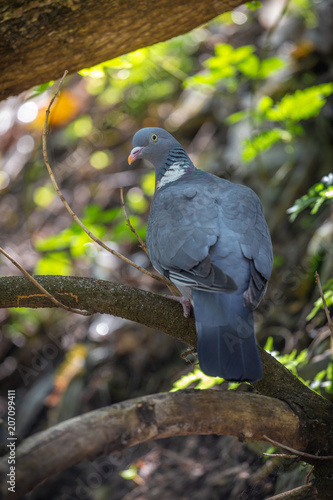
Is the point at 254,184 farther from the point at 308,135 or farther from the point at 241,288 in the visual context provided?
the point at 241,288

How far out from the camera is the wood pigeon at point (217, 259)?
177cm

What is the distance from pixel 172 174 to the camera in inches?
112

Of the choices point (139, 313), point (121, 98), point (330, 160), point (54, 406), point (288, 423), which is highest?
point (139, 313)

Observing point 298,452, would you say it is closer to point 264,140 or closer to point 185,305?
point 185,305

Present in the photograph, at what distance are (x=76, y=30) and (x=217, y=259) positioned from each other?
4.97 ft

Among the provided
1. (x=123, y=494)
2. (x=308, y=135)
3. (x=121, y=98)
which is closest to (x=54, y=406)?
(x=123, y=494)

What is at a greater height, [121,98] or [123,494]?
[121,98]

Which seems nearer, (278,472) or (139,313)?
(139,313)

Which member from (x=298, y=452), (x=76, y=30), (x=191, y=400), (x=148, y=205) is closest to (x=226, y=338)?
(x=191, y=400)

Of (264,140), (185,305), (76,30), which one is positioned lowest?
(264,140)

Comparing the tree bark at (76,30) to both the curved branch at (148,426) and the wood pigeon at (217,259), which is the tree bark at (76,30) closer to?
the wood pigeon at (217,259)

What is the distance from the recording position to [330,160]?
487 centimetres

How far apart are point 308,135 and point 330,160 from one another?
16.8 inches

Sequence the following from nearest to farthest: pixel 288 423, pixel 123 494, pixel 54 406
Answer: pixel 288 423 → pixel 123 494 → pixel 54 406
